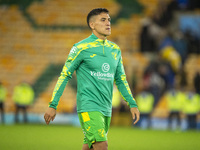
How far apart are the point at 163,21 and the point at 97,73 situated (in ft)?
49.6

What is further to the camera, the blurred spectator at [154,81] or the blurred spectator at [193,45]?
the blurred spectator at [193,45]

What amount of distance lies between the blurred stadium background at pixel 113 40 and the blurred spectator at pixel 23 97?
0.32 meters

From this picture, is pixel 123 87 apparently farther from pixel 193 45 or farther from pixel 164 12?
pixel 164 12

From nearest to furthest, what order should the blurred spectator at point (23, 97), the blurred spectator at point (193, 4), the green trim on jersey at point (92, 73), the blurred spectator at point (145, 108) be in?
the green trim on jersey at point (92, 73), the blurred spectator at point (145, 108), the blurred spectator at point (23, 97), the blurred spectator at point (193, 4)

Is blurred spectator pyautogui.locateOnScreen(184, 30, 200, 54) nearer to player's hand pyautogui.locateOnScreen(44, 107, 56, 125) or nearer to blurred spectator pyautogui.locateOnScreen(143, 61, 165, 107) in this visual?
blurred spectator pyautogui.locateOnScreen(143, 61, 165, 107)

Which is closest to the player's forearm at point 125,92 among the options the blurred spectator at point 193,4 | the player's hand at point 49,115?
the player's hand at point 49,115

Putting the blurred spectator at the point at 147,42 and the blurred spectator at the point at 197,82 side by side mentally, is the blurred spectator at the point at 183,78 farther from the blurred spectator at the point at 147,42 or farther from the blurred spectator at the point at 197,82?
the blurred spectator at the point at 147,42

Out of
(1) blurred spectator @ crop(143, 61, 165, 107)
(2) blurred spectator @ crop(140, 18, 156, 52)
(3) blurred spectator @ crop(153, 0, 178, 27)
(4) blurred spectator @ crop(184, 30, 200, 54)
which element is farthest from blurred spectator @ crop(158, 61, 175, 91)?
(3) blurred spectator @ crop(153, 0, 178, 27)

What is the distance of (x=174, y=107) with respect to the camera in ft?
50.4

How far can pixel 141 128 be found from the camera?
15273 mm

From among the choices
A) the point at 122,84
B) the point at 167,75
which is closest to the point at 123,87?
the point at 122,84

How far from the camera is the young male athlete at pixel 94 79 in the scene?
3.93 metres

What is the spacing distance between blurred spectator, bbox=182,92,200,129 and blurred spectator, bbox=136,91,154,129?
1344mm

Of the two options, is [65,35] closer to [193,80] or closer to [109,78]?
[193,80]
